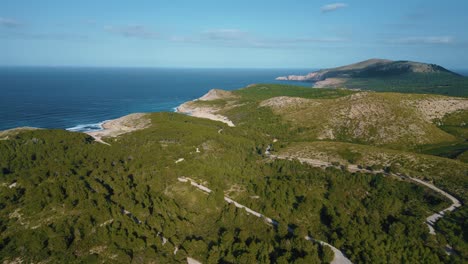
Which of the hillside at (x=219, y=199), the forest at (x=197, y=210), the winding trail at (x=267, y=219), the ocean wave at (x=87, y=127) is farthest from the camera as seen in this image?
the ocean wave at (x=87, y=127)

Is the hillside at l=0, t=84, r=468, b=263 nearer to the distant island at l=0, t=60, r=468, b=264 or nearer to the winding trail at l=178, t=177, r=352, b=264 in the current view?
the distant island at l=0, t=60, r=468, b=264

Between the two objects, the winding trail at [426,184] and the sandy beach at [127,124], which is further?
the sandy beach at [127,124]

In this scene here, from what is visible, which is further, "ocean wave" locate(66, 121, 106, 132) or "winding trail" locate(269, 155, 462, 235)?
"ocean wave" locate(66, 121, 106, 132)

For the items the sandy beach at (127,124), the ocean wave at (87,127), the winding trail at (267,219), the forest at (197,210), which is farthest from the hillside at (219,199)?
the ocean wave at (87,127)

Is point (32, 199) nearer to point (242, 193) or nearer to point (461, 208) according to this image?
point (242, 193)

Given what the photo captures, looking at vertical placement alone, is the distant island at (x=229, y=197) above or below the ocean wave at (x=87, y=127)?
above

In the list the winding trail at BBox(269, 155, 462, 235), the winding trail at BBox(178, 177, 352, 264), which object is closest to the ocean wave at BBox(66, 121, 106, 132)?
the winding trail at BBox(178, 177, 352, 264)

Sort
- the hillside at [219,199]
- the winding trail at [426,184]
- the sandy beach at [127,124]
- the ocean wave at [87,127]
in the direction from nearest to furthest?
the hillside at [219,199] < the winding trail at [426,184] < the sandy beach at [127,124] < the ocean wave at [87,127]

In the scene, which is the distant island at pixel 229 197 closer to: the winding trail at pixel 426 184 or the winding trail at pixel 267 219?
the winding trail at pixel 267 219

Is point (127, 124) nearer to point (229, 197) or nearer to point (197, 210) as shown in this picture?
point (229, 197)

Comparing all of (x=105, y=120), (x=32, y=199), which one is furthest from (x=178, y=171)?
(x=105, y=120)
